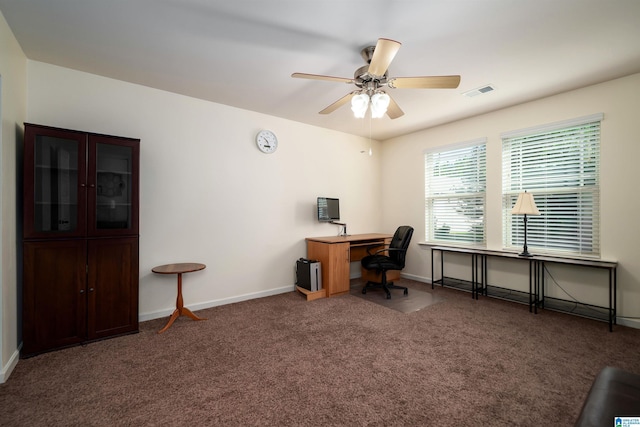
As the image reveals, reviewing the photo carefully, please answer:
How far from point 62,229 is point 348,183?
4.03 meters

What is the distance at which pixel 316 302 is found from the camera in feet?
12.6

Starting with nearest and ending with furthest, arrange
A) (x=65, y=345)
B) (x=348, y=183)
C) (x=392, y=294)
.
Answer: (x=65, y=345)
(x=392, y=294)
(x=348, y=183)

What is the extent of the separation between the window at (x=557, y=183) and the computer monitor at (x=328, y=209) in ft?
8.32

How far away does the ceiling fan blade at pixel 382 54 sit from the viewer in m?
1.82

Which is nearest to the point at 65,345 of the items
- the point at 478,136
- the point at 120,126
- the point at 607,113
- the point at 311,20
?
the point at 120,126

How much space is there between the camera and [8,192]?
86.4 inches

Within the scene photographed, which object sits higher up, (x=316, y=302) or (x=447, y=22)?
(x=447, y=22)

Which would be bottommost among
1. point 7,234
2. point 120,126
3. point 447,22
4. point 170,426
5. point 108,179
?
point 170,426

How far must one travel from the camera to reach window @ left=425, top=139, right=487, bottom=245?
4320mm

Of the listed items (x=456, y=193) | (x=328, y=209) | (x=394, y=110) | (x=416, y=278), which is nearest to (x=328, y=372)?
(x=394, y=110)

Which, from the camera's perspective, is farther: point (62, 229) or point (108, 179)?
point (108, 179)

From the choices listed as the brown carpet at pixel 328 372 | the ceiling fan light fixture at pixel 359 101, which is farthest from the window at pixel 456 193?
the ceiling fan light fixture at pixel 359 101

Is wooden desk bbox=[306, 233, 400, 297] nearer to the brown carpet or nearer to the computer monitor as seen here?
the computer monitor

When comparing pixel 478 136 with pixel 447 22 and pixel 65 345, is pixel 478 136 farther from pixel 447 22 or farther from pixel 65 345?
pixel 65 345
